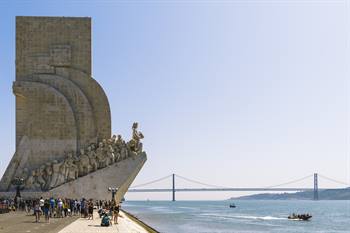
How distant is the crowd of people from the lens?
19.4 meters

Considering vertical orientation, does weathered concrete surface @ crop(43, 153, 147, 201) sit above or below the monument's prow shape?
below

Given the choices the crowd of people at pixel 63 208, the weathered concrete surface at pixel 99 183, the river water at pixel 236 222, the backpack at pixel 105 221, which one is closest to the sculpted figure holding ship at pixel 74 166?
the weathered concrete surface at pixel 99 183

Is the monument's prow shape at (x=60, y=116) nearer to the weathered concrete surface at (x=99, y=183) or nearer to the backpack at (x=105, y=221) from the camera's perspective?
the weathered concrete surface at (x=99, y=183)

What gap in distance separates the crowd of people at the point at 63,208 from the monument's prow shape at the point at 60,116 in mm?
1754

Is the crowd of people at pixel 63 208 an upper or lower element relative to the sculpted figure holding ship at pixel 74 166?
lower

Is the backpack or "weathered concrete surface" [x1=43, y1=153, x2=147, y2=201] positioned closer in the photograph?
the backpack

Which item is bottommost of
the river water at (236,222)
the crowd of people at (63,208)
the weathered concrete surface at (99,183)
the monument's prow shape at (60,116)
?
the river water at (236,222)

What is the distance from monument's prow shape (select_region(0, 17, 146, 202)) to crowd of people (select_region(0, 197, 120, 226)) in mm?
1754

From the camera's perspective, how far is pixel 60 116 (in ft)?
96.9

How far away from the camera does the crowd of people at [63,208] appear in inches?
763

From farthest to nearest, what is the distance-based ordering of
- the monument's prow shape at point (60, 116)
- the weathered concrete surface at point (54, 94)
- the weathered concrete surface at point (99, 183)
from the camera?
the weathered concrete surface at point (54, 94)
the monument's prow shape at point (60, 116)
the weathered concrete surface at point (99, 183)

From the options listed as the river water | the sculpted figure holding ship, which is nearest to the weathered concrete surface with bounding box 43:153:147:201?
the sculpted figure holding ship

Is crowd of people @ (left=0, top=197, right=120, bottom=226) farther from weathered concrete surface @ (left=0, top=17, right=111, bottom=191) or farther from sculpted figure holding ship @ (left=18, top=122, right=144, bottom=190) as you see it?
weathered concrete surface @ (left=0, top=17, right=111, bottom=191)

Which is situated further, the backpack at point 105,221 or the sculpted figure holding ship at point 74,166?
the sculpted figure holding ship at point 74,166
